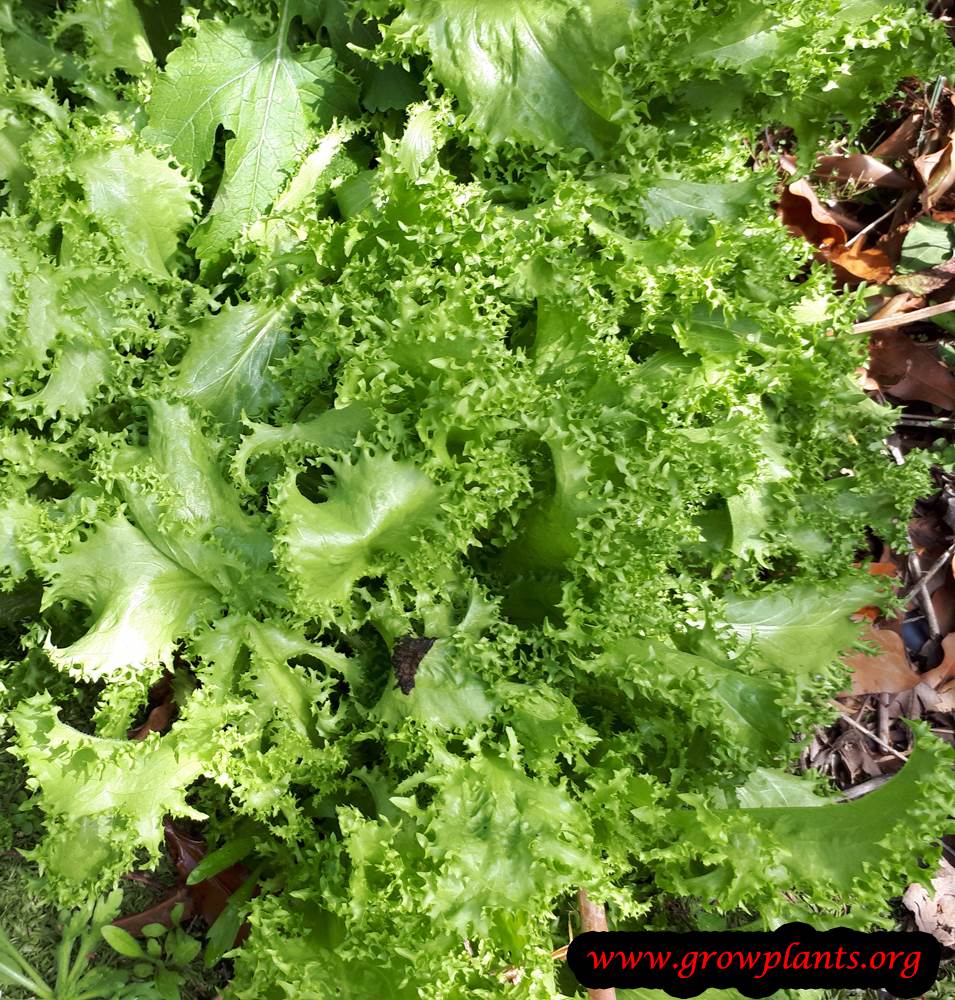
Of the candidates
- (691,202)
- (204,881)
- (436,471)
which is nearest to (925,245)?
(691,202)

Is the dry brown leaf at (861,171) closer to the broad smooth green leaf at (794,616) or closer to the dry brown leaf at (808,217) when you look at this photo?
the dry brown leaf at (808,217)

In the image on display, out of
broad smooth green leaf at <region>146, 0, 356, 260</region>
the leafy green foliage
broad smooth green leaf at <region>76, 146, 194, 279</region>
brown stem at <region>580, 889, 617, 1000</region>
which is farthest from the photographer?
broad smooth green leaf at <region>146, 0, 356, 260</region>

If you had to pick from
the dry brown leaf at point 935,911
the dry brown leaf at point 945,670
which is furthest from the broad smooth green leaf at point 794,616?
the dry brown leaf at point 935,911

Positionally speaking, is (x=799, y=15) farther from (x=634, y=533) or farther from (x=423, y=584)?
(x=423, y=584)

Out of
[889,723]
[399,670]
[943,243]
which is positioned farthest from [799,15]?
[889,723]

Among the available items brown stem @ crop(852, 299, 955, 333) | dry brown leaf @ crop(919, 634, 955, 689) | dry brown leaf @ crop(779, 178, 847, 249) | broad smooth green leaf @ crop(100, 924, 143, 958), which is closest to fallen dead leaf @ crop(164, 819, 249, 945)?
broad smooth green leaf @ crop(100, 924, 143, 958)

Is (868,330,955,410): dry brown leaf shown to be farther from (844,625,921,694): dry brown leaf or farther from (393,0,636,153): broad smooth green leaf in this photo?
(393,0,636,153): broad smooth green leaf
